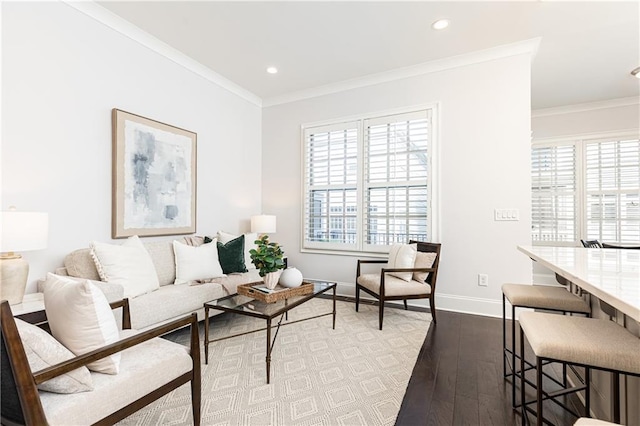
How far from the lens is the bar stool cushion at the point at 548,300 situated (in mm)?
1695

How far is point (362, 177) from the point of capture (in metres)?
4.17

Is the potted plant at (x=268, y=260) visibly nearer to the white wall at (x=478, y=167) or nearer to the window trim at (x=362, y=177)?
the window trim at (x=362, y=177)

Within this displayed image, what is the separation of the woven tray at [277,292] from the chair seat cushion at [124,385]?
0.92 meters

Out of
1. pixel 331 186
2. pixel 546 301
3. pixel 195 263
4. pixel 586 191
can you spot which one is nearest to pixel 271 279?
pixel 195 263

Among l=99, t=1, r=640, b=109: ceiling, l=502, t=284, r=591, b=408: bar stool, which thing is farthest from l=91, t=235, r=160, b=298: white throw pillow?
l=502, t=284, r=591, b=408: bar stool

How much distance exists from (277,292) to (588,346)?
6.20 ft

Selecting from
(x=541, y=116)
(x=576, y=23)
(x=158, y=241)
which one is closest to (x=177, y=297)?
(x=158, y=241)

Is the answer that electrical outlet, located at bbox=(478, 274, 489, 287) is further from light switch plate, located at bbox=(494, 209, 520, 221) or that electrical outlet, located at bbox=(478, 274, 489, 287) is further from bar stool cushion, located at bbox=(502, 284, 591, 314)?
bar stool cushion, located at bbox=(502, 284, 591, 314)

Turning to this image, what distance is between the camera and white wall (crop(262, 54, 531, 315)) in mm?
3344

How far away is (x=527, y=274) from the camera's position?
3.30 meters

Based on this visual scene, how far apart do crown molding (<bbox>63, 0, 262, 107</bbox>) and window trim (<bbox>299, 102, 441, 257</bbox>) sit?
4.06ft

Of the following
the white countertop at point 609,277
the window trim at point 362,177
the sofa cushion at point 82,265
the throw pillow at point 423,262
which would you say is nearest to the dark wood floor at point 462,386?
the throw pillow at point 423,262

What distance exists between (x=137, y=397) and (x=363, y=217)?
325 cm

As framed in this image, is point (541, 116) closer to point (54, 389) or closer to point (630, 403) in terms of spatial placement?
point (630, 403)
